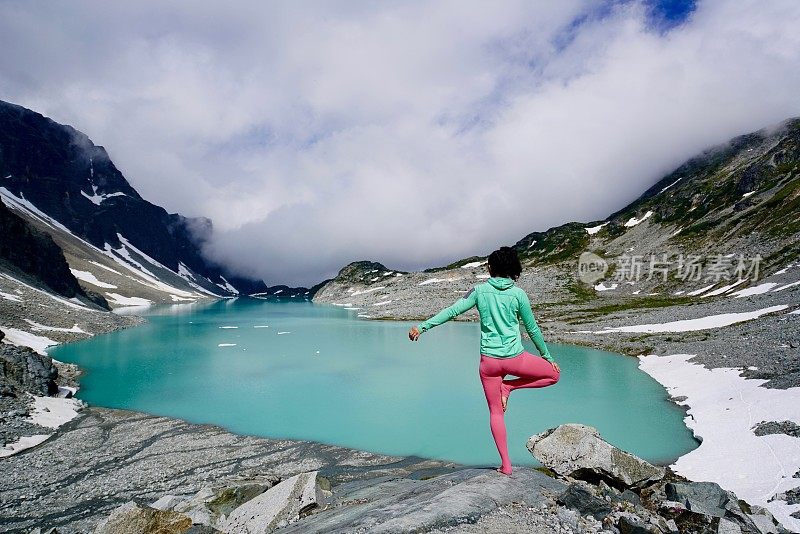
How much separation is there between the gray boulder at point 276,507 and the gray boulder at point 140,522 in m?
0.95

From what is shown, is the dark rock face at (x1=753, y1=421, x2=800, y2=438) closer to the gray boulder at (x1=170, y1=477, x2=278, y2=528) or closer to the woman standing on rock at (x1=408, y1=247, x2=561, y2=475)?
the woman standing on rock at (x1=408, y1=247, x2=561, y2=475)

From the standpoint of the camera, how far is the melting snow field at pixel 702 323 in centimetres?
5827

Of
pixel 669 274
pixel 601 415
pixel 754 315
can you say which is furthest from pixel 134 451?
Result: pixel 669 274

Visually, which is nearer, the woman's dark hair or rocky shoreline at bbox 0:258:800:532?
the woman's dark hair

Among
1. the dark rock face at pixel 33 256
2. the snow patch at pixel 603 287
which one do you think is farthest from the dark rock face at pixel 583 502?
the dark rock face at pixel 33 256

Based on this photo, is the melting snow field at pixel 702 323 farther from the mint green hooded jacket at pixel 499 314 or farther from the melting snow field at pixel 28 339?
the melting snow field at pixel 28 339

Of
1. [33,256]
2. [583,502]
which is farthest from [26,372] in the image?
[33,256]

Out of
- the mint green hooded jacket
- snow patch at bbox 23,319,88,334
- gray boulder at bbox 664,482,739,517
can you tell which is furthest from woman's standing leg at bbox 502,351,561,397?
snow patch at bbox 23,319,88,334

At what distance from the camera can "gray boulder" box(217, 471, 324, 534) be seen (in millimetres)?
9672

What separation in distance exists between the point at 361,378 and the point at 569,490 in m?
41.6

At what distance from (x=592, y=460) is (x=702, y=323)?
62.3 metres

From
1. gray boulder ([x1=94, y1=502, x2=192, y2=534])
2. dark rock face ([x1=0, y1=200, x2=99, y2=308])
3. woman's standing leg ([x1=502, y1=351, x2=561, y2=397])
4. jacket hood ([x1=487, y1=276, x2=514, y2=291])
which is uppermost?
dark rock face ([x1=0, y1=200, x2=99, y2=308])

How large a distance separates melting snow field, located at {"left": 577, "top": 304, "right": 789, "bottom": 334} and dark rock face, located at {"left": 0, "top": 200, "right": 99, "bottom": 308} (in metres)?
139

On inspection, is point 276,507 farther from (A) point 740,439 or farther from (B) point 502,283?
(A) point 740,439
